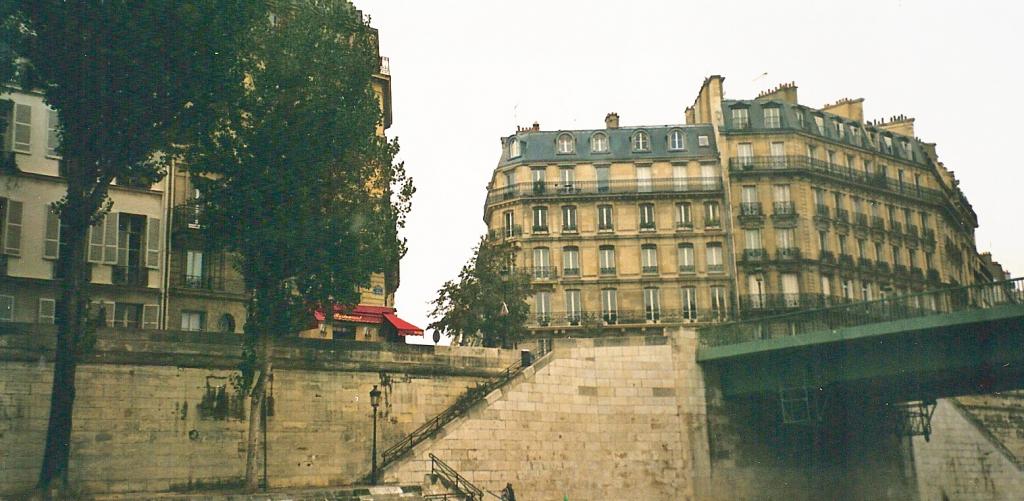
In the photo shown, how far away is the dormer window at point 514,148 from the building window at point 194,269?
980 inches

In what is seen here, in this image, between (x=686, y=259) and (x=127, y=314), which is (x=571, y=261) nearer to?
(x=686, y=259)

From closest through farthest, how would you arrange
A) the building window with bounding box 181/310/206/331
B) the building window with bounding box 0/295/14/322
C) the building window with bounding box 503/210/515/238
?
the building window with bounding box 0/295/14/322
the building window with bounding box 181/310/206/331
the building window with bounding box 503/210/515/238

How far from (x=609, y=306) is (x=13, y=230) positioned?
3083 centimetres

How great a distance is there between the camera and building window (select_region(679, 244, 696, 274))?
55156mm

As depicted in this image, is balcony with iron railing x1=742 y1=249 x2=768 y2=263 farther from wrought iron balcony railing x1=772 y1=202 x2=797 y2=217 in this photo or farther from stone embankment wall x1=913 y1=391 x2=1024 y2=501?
stone embankment wall x1=913 y1=391 x2=1024 y2=501

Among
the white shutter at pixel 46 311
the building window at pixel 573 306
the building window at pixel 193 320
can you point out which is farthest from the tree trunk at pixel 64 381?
the building window at pixel 573 306

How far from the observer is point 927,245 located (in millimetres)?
61219

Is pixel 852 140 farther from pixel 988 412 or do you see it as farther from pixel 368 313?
pixel 368 313

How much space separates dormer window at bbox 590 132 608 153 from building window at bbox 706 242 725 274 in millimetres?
8252

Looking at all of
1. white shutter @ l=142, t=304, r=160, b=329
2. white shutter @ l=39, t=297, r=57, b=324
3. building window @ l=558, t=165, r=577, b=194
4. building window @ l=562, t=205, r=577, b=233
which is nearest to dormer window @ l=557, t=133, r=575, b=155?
building window @ l=558, t=165, r=577, b=194

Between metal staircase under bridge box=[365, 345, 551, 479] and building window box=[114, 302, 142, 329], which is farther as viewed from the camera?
building window box=[114, 302, 142, 329]

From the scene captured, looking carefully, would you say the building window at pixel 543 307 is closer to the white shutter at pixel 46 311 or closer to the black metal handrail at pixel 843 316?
the black metal handrail at pixel 843 316

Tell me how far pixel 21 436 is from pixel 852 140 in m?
48.2

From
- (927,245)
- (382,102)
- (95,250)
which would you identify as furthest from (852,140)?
(95,250)
